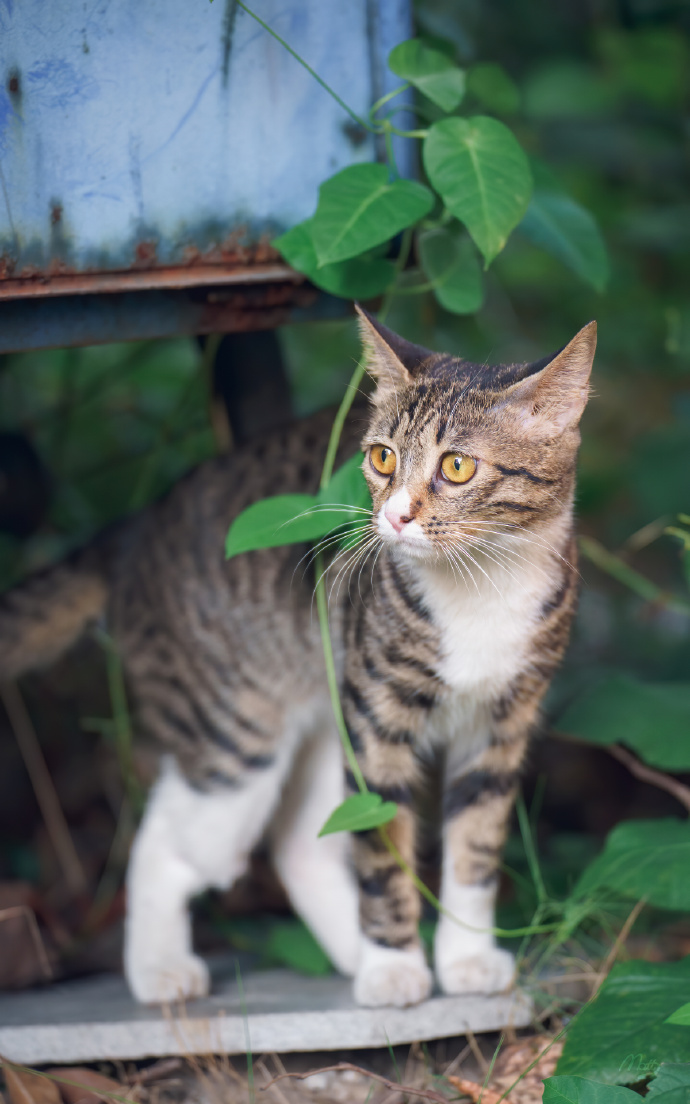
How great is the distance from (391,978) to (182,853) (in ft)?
2.06

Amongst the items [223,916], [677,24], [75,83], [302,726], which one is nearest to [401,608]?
[302,726]

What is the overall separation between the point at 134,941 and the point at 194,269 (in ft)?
5.09

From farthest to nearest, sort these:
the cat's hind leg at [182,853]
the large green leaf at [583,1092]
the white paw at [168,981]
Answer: the cat's hind leg at [182,853] → the white paw at [168,981] → the large green leaf at [583,1092]

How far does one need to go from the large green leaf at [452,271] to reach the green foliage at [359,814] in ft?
3.37

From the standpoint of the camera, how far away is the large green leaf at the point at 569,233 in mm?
2273

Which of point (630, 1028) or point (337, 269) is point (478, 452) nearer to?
point (337, 269)

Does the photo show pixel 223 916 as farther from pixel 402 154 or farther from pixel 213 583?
pixel 402 154

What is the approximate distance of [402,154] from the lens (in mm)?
2168

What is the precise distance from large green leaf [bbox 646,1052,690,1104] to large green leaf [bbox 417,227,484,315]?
1.46 meters

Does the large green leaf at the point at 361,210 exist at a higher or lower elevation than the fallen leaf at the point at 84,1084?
higher

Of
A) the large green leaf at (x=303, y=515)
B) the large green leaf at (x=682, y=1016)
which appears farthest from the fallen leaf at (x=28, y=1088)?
the large green leaf at (x=682, y=1016)

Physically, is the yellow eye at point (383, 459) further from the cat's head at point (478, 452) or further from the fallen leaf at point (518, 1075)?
the fallen leaf at point (518, 1075)

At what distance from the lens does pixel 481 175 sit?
189 cm

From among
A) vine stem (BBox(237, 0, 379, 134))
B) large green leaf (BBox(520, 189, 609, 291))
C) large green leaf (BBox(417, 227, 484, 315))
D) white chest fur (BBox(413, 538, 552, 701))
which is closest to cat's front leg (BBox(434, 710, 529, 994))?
white chest fur (BBox(413, 538, 552, 701))
